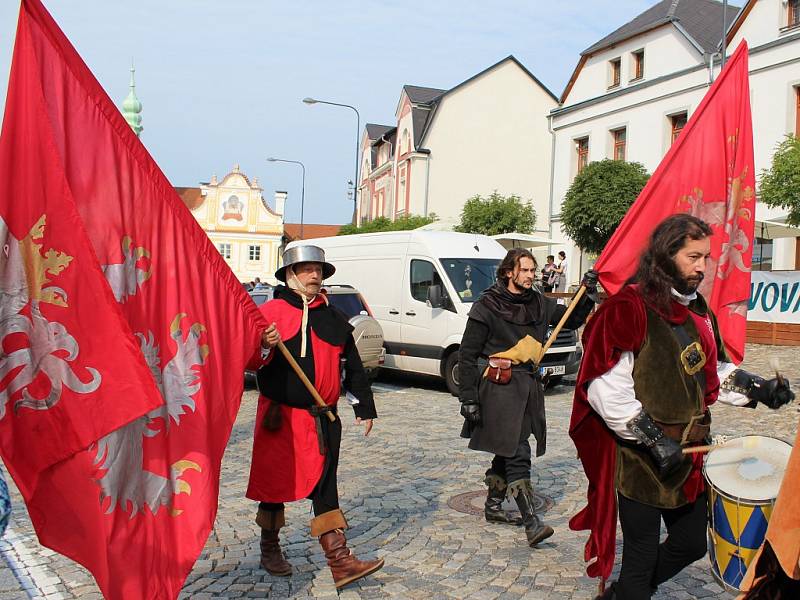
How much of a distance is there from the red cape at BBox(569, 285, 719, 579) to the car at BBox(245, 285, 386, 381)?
814 centimetres

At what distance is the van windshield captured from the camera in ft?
42.3

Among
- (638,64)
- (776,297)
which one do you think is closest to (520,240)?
(638,64)

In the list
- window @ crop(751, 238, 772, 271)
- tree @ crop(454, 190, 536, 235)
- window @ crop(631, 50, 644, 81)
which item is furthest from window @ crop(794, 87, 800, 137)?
tree @ crop(454, 190, 536, 235)

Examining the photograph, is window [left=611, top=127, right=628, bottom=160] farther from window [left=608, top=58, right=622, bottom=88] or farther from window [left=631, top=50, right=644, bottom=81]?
window [left=631, top=50, right=644, bottom=81]

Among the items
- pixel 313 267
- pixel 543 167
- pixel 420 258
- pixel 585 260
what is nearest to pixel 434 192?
pixel 543 167

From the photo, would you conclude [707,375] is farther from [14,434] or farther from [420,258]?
[420,258]

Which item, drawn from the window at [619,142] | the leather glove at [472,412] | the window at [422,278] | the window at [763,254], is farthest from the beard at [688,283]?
the window at [619,142]

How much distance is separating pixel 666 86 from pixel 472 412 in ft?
85.1

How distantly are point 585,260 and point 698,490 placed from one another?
2904cm

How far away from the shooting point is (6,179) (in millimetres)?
3104

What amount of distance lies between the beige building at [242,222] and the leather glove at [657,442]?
71410 mm

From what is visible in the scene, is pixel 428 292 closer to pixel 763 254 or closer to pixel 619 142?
pixel 763 254

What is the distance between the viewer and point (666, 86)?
28.9 meters

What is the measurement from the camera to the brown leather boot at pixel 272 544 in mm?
4734
